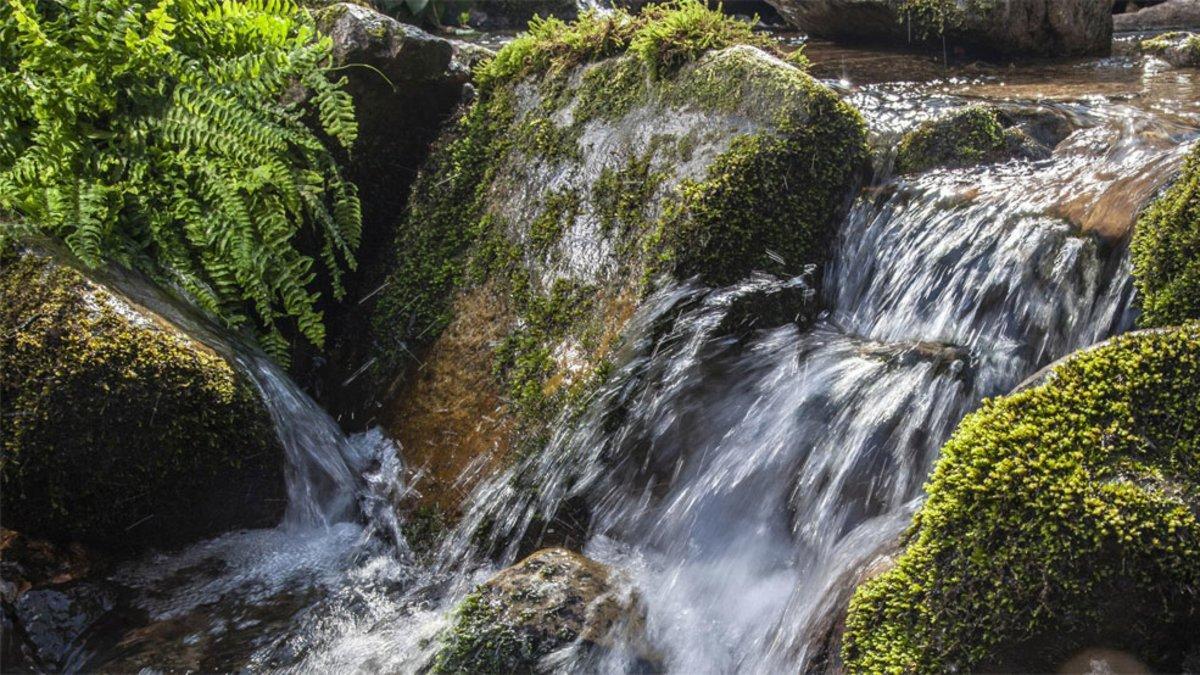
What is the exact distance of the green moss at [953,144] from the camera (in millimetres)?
5258

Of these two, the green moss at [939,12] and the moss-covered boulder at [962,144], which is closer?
the moss-covered boulder at [962,144]

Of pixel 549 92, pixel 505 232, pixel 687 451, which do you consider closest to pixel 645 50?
pixel 549 92

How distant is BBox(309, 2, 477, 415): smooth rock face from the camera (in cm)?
557

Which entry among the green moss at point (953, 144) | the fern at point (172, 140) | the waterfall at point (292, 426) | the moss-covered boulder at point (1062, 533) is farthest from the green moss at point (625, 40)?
the moss-covered boulder at point (1062, 533)

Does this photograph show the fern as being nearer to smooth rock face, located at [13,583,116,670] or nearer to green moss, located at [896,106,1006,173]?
smooth rock face, located at [13,583,116,670]

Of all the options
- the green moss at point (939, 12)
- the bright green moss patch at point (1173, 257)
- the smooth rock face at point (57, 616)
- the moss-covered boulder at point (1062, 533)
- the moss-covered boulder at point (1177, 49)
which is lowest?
the smooth rock face at point (57, 616)

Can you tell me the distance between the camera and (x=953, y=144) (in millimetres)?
5297

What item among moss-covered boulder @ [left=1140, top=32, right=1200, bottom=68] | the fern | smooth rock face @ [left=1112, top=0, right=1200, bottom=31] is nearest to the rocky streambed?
the fern

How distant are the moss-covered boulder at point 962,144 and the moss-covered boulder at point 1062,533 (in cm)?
226

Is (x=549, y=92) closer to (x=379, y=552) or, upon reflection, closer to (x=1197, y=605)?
(x=379, y=552)

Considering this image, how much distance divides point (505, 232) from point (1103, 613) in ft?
11.3

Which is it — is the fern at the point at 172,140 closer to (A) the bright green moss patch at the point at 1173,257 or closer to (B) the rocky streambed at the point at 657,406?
(B) the rocky streambed at the point at 657,406

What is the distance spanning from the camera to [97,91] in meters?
4.52

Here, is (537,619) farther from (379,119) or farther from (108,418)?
(379,119)
